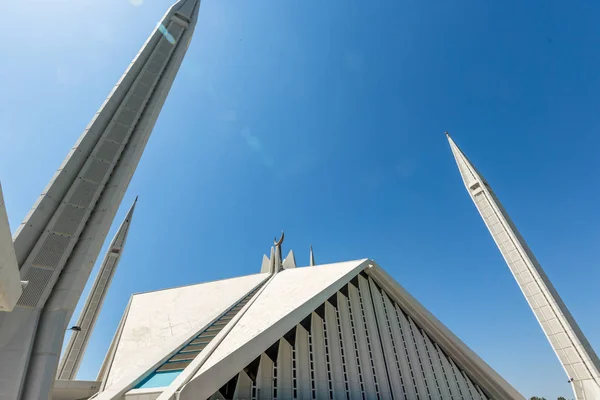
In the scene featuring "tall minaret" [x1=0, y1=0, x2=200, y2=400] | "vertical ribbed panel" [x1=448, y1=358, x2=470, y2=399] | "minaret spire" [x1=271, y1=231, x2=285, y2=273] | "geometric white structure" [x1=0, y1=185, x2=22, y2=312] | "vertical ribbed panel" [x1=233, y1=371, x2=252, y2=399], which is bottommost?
"vertical ribbed panel" [x1=448, y1=358, x2=470, y2=399]

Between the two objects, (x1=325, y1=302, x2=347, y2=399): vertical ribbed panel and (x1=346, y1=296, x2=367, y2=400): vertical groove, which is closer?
(x1=325, y1=302, x2=347, y2=399): vertical ribbed panel

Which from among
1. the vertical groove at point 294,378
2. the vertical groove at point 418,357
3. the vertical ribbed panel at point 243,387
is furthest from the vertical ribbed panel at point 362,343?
the vertical ribbed panel at point 243,387

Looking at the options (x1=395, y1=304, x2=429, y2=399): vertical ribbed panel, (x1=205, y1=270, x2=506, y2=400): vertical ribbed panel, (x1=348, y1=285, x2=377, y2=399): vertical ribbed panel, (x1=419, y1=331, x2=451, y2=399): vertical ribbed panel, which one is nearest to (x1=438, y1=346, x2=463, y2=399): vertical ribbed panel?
(x1=205, y1=270, x2=506, y2=400): vertical ribbed panel

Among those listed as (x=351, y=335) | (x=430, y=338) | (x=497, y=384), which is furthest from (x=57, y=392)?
(x=497, y=384)

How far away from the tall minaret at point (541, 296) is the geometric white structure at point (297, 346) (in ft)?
9.90

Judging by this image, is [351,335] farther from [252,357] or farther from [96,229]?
[96,229]

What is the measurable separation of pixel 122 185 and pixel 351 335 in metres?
9.97

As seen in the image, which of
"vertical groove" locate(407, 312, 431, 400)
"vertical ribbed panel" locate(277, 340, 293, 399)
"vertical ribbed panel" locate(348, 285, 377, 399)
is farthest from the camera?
"vertical groove" locate(407, 312, 431, 400)

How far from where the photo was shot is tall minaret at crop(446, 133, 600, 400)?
45.6ft

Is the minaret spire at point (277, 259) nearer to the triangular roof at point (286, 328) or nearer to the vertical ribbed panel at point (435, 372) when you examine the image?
the triangular roof at point (286, 328)

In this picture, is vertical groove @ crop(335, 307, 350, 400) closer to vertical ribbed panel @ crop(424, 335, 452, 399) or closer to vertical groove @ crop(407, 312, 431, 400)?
vertical groove @ crop(407, 312, 431, 400)

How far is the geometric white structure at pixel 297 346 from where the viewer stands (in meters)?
8.85

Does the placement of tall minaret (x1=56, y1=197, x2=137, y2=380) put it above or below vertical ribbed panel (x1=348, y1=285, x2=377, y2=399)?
above

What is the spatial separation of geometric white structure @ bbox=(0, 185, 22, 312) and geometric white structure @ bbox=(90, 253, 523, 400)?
4.32m
